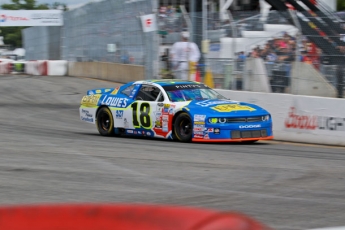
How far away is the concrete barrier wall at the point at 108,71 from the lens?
85.9 feet

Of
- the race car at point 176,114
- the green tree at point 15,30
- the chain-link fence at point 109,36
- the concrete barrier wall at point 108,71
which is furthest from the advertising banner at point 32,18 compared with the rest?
the green tree at point 15,30

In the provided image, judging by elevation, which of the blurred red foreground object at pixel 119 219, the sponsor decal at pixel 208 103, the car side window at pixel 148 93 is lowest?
the sponsor decal at pixel 208 103

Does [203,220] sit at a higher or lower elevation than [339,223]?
higher

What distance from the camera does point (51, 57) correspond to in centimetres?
4197

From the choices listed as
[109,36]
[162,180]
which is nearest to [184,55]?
[109,36]

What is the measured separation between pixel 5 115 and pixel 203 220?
57.4 feet

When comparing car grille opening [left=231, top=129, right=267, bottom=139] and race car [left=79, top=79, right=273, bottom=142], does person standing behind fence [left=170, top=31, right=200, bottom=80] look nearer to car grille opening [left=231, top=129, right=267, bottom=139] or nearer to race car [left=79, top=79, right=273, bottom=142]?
race car [left=79, top=79, right=273, bottom=142]

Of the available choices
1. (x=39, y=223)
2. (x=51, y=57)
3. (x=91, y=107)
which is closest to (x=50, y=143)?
(x=91, y=107)

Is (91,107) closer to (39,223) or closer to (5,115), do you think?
(5,115)

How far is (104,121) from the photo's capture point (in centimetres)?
1479

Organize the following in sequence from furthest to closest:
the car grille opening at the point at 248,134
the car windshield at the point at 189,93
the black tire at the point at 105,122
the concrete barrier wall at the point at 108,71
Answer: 1. the concrete barrier wall at the point at 108,71
2. the black tire at the point at 105,122
3. the car windshield at the point at 189,93
4. the car grille opening at the point at 248,134

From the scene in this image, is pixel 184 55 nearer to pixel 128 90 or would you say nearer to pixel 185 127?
pixel 128 90

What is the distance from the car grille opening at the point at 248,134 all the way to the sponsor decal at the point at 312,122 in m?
1.14

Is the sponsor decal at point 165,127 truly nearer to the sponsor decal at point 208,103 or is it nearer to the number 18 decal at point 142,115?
the number 18 decal at point 142,115
